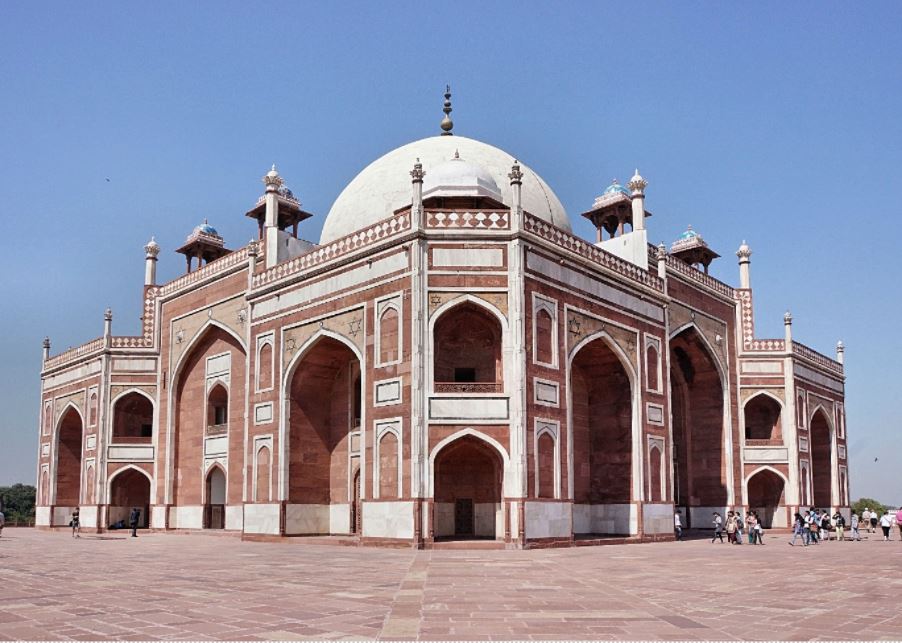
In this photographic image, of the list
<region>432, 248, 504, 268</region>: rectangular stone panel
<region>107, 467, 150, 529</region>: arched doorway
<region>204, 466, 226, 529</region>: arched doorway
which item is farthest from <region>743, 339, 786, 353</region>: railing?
<region>107, 467, 150, 529</region>: arched doorway

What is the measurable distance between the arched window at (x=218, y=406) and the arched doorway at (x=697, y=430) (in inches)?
640

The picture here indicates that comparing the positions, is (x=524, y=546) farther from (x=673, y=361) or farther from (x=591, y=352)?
(x=673, y=361)

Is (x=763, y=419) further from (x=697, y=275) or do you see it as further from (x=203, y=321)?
(x=203, y=321)

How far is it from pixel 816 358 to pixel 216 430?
24996mm

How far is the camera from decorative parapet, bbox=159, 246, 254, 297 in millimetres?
28656

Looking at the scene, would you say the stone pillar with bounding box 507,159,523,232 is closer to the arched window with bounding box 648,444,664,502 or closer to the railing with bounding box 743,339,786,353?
the arched window with bounding box 648,444,664,502

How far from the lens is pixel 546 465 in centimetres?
2062

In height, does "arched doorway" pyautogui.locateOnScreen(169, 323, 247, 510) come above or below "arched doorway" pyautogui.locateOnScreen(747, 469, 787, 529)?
above

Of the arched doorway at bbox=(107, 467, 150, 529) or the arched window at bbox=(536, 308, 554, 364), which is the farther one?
the arched doorway at bbox=(107, 467, 150, 529)

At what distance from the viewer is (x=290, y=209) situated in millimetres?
29984

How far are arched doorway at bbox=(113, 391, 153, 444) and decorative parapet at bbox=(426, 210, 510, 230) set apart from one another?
17.4m

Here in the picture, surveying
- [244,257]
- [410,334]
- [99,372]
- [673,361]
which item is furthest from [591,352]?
[99,372]

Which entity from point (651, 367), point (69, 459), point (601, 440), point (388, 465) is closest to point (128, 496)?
point (69, 459)

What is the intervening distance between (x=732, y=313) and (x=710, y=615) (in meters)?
27.7
